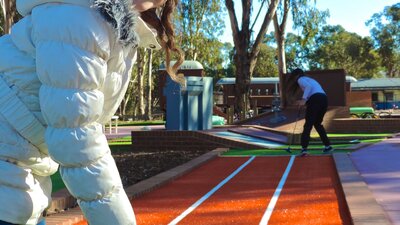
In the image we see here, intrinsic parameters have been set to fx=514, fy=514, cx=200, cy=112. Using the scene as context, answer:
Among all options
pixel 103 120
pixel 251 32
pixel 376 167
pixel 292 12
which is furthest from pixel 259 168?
pixel 292 12

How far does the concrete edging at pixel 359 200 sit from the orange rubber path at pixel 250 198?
5.4 inches

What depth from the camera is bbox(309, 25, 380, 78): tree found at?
7981cm

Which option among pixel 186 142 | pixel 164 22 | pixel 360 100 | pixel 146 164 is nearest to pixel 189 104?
pixel 186 142

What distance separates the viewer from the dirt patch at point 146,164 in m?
8.84

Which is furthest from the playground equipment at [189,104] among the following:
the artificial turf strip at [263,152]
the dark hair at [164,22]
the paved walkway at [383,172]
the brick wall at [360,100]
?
the brick wall at [360,100]

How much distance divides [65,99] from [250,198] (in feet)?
17.7

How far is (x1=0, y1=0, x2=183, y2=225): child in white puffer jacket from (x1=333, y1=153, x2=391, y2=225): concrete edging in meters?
3.68

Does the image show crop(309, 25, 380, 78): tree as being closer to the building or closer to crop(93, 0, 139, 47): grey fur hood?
the building

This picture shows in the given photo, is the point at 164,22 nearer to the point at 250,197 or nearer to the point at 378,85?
the point at 250,197

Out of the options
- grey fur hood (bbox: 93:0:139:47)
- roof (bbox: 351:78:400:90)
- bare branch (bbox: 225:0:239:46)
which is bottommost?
grey fur hood (bbox: 93:0:139:47)

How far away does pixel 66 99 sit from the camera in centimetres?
164

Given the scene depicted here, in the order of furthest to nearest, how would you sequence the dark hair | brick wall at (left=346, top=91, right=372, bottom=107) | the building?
the building < brick wall at (left=346, top=91, right=372, bottom=107) < the dark hair

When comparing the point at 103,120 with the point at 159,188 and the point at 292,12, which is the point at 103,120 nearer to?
the point at 159,188

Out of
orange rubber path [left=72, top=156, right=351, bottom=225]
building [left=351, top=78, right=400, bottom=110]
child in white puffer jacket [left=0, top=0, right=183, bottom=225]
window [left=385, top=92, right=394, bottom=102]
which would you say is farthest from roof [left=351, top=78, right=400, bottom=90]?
child in white puffer jacket [left=0, top=0, right=183, bottom=225]
